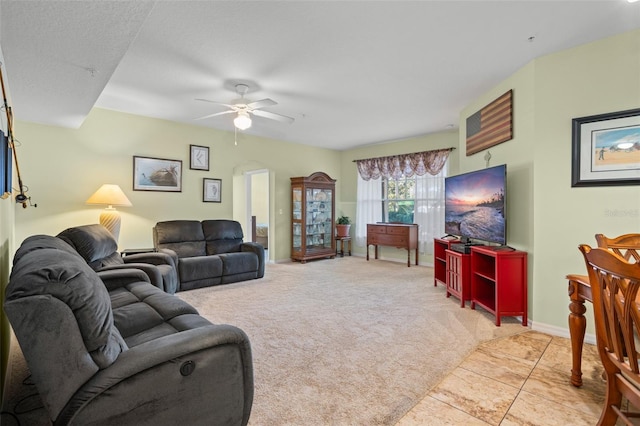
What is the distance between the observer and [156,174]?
4.94m

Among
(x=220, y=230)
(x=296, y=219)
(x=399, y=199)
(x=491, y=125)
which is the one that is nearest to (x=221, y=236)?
(x=220, y=230)

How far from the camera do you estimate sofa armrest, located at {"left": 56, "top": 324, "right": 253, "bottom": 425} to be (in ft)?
3.80

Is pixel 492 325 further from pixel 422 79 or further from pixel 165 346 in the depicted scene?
pixel 165 346

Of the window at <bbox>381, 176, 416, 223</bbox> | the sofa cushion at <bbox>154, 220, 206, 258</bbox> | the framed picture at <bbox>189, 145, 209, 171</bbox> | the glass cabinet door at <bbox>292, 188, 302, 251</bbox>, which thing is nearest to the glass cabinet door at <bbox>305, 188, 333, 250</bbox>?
the glass cabinet door at <bbox>292, 188, 302, 251</bbox>

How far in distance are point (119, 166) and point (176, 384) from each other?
14.2 ft

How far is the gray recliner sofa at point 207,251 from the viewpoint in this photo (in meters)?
4.30

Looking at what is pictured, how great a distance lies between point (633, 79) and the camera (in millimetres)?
2512

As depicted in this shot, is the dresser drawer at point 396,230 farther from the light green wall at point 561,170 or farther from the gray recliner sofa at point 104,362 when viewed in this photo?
the gray recliner sofa at point 104,362

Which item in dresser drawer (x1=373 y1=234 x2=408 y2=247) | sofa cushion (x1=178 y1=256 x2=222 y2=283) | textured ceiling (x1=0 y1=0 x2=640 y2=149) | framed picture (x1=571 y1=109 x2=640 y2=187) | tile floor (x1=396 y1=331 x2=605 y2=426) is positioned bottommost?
tile floor (x1=396 y1=331 x2=605 y2=426)

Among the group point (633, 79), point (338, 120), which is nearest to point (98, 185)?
point (338, 120)

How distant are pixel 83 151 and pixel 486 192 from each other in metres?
5.28

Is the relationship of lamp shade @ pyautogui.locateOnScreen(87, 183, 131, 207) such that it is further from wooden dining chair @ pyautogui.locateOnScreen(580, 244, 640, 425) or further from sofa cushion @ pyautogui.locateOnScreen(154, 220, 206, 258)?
wooden dining chair @ pyautogui.locateOnScreen(580, 244, 640, 425)

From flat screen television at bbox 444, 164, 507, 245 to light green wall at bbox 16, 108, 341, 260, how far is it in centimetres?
380

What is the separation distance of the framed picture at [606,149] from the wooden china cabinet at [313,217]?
4570 mm
